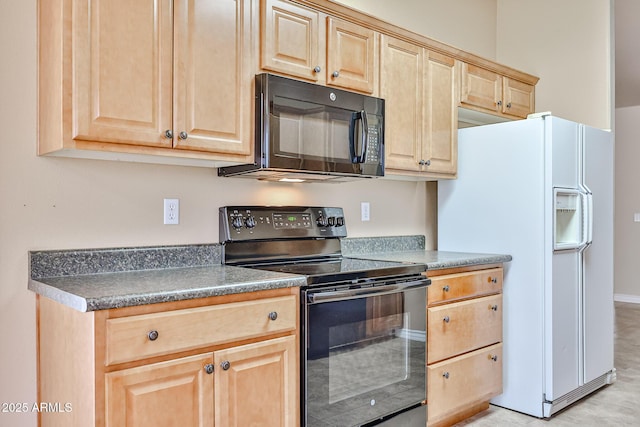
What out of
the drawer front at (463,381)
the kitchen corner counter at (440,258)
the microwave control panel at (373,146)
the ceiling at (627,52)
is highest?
the ceiling at (627,52)

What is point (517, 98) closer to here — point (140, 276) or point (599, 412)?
point (599, 412)

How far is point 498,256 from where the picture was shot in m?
2.89

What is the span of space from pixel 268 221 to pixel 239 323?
84 cm

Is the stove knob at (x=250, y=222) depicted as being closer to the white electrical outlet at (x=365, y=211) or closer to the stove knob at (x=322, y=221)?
the stove knob at (x=322, y=221)

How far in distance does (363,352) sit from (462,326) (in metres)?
0.76

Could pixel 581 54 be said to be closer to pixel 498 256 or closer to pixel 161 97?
pixel 498 256

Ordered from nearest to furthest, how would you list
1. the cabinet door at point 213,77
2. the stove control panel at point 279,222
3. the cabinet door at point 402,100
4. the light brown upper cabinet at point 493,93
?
1. the cabinet door at point 213,77
2. the stove control panel at point 279,222
3. the cabinet door at point 402,100
4. the light brown upper cabinet at point 493,93

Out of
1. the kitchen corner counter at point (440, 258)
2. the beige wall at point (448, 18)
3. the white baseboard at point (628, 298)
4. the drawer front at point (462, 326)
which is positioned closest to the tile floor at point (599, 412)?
the drawer front at point (462, 326)

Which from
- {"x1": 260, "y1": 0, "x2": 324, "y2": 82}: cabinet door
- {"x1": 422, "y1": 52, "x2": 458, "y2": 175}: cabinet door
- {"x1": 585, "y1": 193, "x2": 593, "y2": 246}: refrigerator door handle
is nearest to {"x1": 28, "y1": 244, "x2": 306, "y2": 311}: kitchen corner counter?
{"x1": 260, "y1": 0, "x2": 324, "y2": 82}: cabinet door

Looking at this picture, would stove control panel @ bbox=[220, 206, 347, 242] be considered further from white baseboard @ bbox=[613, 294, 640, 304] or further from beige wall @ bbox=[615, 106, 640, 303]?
white baseboard @ bbox=[613, 294, 640, 304]

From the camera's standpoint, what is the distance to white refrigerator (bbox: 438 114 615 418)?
2.82 m

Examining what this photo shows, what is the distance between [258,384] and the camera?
181cm

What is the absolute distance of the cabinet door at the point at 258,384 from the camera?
1717 mm

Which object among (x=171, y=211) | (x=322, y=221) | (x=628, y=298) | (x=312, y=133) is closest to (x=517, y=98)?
(x=322, y=221)
